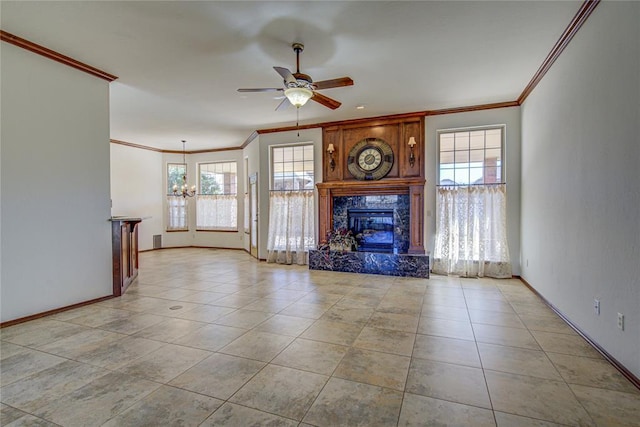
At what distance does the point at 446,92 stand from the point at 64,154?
5299 millimetres

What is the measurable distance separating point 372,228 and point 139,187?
6741 mm

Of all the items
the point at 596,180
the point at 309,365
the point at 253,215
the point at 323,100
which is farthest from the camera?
the point at 253,215

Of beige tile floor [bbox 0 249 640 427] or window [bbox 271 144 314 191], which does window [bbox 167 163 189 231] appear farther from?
beige tile floor [bbox 0 249 640 427]

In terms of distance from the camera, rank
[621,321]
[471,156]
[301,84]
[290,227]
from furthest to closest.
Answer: [290,227] → [471,156] → [301,84] → [621,321]

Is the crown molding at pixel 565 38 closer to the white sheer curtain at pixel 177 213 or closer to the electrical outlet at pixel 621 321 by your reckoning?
the electrical outlet at pixel 621 321

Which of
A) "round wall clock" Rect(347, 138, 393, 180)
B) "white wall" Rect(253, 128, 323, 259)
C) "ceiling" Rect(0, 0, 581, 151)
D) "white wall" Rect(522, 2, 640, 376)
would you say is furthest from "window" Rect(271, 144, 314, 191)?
"white wall" Rect(522, 2, 640, 376)

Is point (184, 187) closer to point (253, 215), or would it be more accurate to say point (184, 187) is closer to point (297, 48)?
point (253, 215)

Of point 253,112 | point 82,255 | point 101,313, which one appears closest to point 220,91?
point 253,112

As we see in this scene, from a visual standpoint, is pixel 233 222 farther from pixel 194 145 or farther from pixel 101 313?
pixel 101 313

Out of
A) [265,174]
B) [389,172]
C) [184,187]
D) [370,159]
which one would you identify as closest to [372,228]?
[389,172]

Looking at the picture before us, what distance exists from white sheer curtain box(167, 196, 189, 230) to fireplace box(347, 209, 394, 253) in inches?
Answer: 230

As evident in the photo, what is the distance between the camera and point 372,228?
646 centimetres

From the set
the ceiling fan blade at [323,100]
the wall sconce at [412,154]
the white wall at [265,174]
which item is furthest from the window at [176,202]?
the ceiling fan blade at [323,100]

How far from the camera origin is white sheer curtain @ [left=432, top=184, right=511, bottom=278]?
5535 mm
